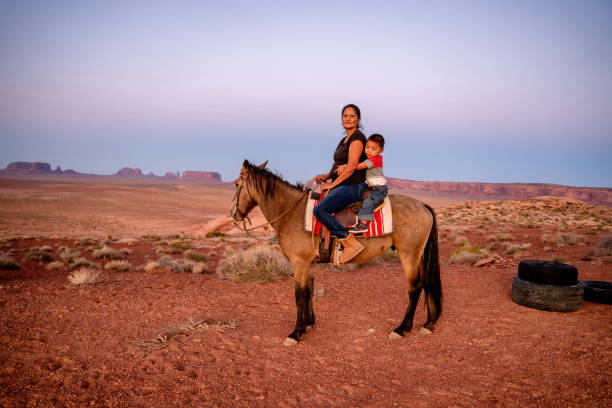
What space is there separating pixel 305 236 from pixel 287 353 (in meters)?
1.76

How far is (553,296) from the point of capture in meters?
5.88

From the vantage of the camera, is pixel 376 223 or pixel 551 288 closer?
pixel 376 223

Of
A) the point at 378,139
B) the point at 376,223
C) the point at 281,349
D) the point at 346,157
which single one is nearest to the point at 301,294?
the point at 281,349

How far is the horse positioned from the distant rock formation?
13134 cm

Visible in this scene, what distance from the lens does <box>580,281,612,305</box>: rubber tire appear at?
6.16 m

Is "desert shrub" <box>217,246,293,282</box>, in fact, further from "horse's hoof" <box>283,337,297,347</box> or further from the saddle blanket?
the saddle blanket

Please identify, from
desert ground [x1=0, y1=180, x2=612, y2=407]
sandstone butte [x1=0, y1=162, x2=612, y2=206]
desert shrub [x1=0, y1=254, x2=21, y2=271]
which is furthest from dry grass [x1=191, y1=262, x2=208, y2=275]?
sandstone butte [x1=0, y1=162, x2=612, y2=206]

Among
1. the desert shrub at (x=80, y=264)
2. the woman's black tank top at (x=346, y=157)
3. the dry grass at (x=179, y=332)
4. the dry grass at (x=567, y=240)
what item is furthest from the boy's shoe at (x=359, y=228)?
the dry grass at (x=567, y=240)

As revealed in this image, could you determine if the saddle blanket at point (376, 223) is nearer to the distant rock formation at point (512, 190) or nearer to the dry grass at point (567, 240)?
the dry grass at point (567, 240)

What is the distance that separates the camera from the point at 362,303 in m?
7.11

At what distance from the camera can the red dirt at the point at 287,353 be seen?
351cm

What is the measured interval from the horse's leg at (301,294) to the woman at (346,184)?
2.03 feet

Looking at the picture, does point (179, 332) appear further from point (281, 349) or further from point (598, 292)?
point (598, 292)

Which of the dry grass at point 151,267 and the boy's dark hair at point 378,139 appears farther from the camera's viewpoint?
the dry grass at point 151,267
